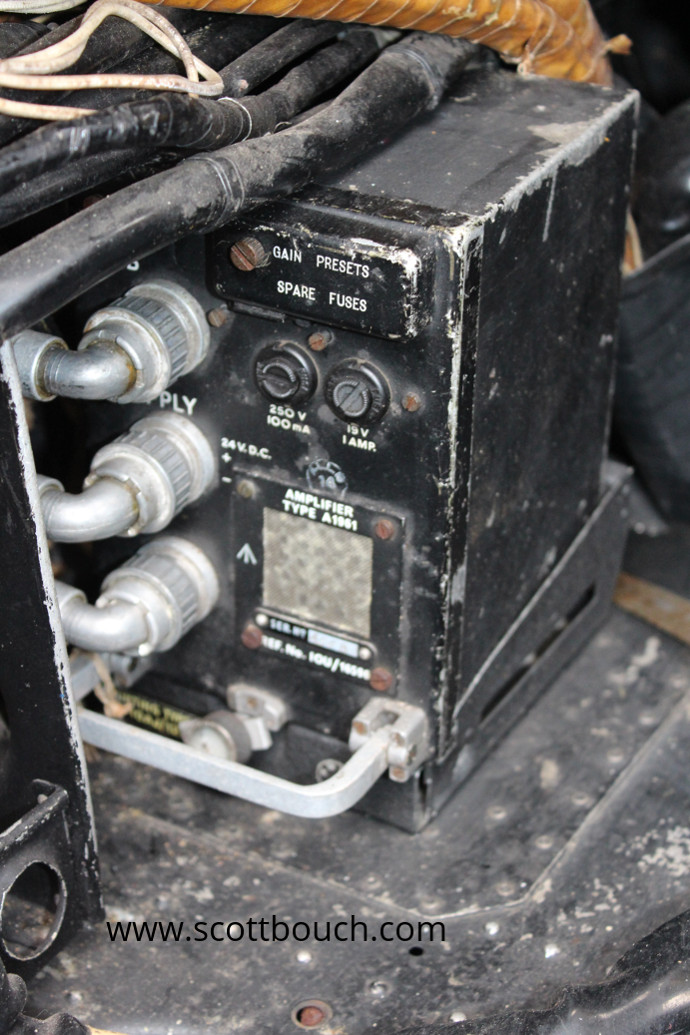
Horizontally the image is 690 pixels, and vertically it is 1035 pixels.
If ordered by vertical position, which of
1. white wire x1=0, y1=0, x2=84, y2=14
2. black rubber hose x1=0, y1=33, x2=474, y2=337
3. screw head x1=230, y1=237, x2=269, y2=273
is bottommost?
screw head x1=230, y1=237, x2=269, y2=273

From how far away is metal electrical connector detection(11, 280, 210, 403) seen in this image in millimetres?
1104

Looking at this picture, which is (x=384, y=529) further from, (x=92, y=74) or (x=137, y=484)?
(x=92, y=74)

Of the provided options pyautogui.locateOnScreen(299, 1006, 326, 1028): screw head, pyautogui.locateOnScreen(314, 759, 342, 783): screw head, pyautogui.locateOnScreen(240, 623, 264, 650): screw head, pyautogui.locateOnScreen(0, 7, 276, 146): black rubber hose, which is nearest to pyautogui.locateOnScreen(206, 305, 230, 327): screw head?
pyautogui.locateOnScreen(0, 7, 276, 146): black rubber hose

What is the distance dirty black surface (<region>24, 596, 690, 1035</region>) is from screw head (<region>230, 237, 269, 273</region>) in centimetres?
61

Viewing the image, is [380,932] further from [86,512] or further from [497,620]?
[86,512]

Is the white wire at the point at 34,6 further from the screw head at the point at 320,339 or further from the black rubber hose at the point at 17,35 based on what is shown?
the screw head at the point at 320,339

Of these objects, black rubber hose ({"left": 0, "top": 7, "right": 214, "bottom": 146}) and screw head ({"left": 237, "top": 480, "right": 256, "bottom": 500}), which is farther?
screw head ({"left": 237, "top": 480, "right": 256, "bottom": 500})

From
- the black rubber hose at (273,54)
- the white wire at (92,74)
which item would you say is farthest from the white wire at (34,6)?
the black rubber hose at (273,54)

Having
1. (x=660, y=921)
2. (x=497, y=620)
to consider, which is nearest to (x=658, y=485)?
(x=497, y=620)

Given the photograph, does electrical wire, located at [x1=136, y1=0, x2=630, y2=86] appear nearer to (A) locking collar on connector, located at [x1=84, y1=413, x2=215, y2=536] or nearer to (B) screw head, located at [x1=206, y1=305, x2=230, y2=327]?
(B) screw head, located at [x1=206, y1=305, x2=230, y2=327]

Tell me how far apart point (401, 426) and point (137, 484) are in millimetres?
252

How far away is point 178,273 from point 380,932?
0.66 meters

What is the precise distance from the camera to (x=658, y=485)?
174cm

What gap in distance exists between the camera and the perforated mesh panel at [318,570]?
1226 millimetres
